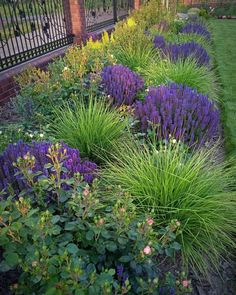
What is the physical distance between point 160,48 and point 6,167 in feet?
15.9

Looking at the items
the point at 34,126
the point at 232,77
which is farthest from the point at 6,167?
the point at 232,77

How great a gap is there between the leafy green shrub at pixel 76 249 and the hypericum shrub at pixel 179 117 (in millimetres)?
1473

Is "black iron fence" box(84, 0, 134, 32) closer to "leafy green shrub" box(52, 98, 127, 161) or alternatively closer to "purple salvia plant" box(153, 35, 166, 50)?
"purple salvia plant" box(153, 35, 166, 50)

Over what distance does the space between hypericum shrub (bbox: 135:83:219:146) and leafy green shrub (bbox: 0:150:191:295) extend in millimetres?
1473

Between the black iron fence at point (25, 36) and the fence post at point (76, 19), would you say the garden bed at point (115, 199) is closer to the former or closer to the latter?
the black iron fence at point (25, 36)

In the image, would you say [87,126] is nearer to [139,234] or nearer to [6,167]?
[6,167]

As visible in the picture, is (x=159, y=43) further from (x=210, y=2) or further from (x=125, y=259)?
(x=210, y=2)

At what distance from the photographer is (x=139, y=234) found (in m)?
1.69

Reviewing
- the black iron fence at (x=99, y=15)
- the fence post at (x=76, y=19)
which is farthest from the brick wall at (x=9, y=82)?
the black iron fence at (x=99, y=15)

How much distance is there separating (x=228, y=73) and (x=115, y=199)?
6.06m

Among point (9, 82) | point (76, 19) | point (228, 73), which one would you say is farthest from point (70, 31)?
point (228, 73)

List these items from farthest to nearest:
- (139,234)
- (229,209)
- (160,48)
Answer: (160,48)
(229,209)
(139,234)

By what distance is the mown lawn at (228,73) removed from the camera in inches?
172

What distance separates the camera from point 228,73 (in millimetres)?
7145
